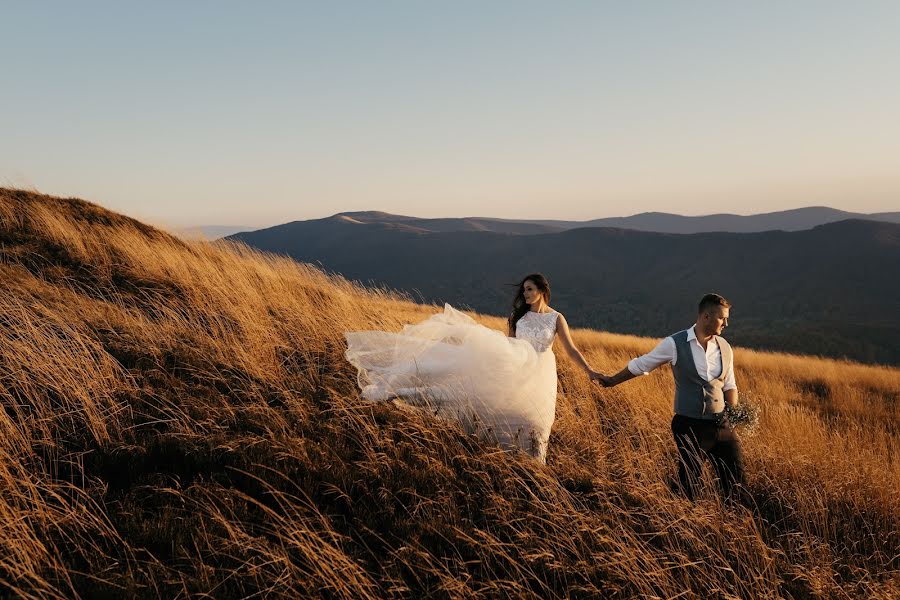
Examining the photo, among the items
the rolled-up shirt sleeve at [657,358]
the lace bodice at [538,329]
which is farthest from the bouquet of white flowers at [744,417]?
the lace bodice at [538,329]

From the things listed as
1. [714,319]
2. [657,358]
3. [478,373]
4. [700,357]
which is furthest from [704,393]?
[478,373]

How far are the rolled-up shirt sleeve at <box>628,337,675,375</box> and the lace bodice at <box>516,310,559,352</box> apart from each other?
37.0 inches

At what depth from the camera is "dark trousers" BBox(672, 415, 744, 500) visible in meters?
3.96

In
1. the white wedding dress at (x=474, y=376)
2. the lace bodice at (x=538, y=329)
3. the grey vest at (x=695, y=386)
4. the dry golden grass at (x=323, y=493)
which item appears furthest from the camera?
the lace bodice at (x=538, y=329)

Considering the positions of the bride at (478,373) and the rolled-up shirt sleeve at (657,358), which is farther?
the bride at (478,373)

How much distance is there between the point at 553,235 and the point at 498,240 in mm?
15719


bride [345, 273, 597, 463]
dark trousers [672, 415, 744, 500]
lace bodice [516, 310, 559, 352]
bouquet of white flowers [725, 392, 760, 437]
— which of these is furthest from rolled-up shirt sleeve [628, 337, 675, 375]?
lace bodice [516, 310, 559, 352]

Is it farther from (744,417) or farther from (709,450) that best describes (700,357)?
(709,450)

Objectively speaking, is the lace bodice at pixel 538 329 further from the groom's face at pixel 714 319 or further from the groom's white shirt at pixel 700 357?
the groom's face at pixel 714 319

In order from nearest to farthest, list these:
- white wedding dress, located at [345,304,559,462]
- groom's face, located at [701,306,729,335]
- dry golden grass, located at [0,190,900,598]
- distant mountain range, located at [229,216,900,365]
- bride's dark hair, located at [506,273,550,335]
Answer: dry golden grass, located at [0,190,900,598], groom's face, located at [701,306,729,335], white wedding dress, located at [345,304,559,462], bride's dark hair, located at [506,273,550,335], distant mountain range, located at [229,216,900,365]

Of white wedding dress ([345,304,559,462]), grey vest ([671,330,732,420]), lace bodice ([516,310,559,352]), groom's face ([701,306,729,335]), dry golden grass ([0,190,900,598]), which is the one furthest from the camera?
lace bodice ([516,310,559,352])

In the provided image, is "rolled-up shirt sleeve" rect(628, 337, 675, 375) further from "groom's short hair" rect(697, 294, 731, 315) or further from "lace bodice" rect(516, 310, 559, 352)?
Result: "lace bodice" rect(516, 310, 559, 352)

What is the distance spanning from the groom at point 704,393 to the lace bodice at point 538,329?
110 centimetres

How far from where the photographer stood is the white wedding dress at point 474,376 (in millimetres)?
4176
